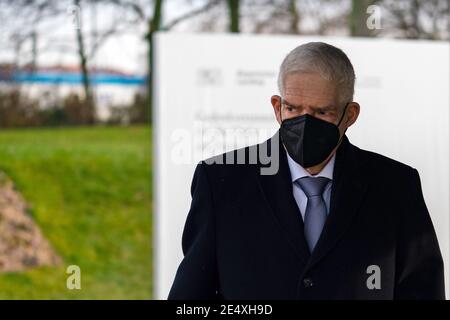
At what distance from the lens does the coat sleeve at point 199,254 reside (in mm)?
2018

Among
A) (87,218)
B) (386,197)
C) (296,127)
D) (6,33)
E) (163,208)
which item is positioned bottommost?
(87,218)

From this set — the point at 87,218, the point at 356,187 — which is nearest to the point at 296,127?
the point at 356,187

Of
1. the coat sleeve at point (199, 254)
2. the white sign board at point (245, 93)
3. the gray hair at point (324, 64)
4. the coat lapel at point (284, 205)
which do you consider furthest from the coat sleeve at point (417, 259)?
the white sign board at point (245, 93)

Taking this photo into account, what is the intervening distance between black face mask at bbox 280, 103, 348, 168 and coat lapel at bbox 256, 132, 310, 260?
0.06 m

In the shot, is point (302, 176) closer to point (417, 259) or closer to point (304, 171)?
point (304, 171)

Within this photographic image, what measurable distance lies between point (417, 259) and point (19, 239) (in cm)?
521

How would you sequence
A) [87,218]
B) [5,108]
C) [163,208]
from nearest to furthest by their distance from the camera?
1. [163,208]
2. [87,218]
3. [5,108]

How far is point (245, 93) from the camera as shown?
3508 millimetres

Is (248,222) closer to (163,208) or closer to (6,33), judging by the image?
(163,208)

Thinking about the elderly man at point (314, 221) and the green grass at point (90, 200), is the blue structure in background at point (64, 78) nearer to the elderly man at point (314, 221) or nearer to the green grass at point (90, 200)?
the green grass at point (90, 200)

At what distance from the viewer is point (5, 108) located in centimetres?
741

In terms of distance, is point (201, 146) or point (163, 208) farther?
point (163, 208)

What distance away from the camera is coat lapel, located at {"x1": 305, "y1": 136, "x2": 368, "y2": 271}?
1.96 m

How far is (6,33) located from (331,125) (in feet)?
18.3
